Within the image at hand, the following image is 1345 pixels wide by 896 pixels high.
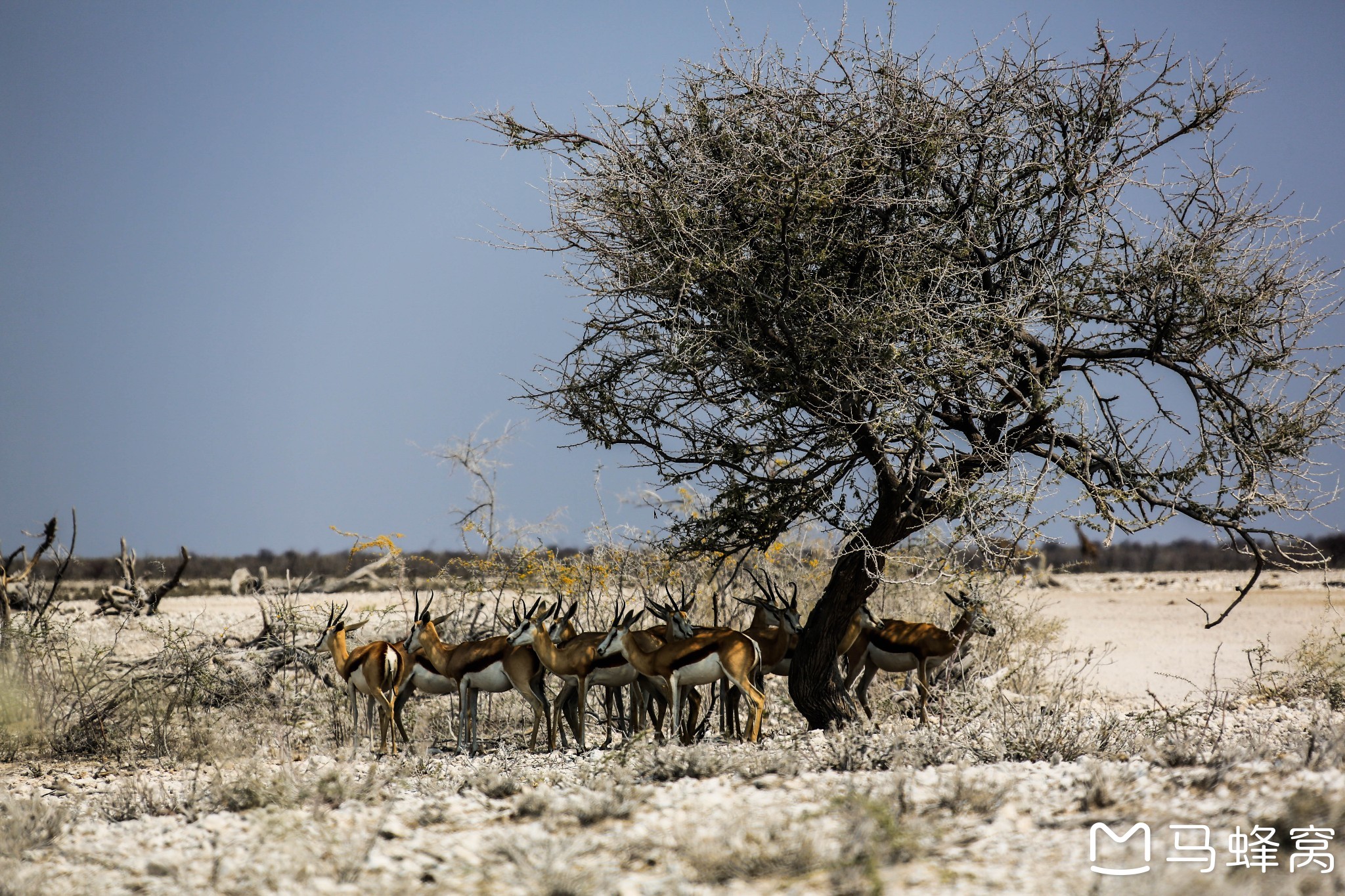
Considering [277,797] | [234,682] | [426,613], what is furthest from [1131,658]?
[277,797]

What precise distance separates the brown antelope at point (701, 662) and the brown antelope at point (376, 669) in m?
2.56

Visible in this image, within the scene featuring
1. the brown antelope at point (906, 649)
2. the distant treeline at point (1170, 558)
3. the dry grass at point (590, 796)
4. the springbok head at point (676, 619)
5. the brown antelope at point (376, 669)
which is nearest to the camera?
the dry grass at point (590, 796)

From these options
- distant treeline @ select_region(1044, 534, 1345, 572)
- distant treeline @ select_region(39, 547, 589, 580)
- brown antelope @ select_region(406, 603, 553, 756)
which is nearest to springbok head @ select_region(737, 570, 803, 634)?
brown antelope @ select_region(406, 603, 553, 756)

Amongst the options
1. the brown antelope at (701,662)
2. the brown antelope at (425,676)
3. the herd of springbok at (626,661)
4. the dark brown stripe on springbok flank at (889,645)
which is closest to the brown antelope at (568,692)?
the herd of springbok at (626,661)

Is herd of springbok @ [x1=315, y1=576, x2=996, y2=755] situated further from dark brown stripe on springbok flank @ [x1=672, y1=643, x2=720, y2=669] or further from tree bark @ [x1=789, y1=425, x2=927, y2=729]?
tree bark @ [x1=789, y1=425, x2=927, y2=729]

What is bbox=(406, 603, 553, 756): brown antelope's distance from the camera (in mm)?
9703

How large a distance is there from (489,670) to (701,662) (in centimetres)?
229

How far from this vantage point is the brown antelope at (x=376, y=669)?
32.3 ft

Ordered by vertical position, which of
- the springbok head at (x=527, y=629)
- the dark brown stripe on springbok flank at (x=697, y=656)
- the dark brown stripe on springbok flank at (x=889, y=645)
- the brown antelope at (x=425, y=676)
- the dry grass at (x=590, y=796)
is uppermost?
the springbok head at (x=527, y=629)

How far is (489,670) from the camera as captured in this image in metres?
9.75

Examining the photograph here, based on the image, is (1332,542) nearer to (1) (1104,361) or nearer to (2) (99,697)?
(1) (1104,361)

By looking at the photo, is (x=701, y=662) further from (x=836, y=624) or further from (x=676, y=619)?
(x=836, y=624)

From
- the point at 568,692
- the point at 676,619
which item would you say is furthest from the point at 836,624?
the point at 568,692

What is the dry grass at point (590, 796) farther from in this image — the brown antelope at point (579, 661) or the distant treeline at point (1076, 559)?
the distant treeline at point (1076, 559)
